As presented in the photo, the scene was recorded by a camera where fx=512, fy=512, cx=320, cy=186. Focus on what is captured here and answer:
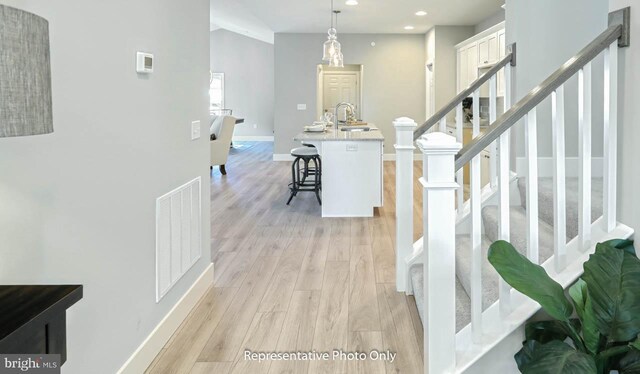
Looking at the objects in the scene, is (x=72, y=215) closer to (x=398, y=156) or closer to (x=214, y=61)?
(x=398, y=156)

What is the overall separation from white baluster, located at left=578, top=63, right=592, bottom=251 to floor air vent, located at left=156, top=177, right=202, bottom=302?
6.29 ft

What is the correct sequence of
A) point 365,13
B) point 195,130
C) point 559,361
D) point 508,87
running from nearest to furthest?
point 559,361
point 195,130
point 508,87
point 365,13

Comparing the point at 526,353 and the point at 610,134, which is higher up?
the point at 610,134

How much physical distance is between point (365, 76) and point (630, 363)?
9.61 metres

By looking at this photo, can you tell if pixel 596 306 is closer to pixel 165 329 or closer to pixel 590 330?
pixel 590 330

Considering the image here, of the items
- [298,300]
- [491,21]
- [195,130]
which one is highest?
[491,21]

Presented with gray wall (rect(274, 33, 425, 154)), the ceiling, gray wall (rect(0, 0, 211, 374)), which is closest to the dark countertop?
gray wall (rect(0, 0, 211, 374))

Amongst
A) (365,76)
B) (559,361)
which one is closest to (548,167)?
(559,361)

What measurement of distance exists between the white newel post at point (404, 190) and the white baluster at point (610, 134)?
132 cm

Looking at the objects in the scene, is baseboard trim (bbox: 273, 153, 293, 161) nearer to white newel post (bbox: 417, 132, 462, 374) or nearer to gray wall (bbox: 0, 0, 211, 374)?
gray wall (bbox: 0, 0, 211, 374)

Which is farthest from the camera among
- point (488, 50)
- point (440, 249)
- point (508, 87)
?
point (488, 50)

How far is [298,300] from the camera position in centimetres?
328

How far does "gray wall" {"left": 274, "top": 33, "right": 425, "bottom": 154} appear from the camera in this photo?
35.0 ft

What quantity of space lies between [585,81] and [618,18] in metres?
0.27
